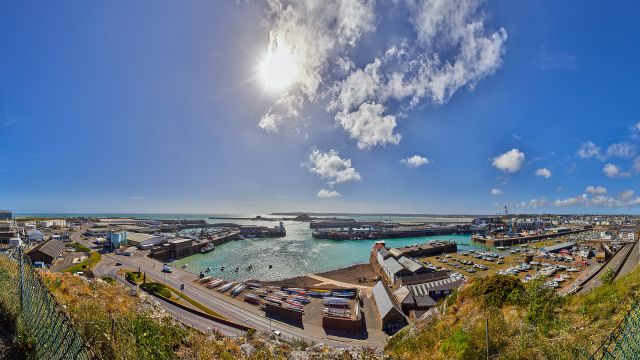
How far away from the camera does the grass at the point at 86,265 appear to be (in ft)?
107

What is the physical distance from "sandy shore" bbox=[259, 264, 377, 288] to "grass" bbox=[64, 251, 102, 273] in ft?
73.3

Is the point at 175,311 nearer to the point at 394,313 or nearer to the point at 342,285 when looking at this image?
the point at 394,313

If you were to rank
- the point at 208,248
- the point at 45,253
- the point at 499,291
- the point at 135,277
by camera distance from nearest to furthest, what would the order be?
the point at 499,291
the point at 135,277
the point at 45,253
the point at 208,248

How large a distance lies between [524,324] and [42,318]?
12758 millimetres

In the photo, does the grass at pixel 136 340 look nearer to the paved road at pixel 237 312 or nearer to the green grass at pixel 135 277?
the paved road at pixel 237 312

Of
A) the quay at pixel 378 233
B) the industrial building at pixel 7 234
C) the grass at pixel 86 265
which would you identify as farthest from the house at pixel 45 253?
the quay at pixel 378 233

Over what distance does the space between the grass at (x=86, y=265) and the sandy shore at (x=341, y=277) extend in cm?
2235

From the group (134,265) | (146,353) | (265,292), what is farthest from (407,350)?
(134,265)

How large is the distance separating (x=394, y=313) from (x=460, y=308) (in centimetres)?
1138

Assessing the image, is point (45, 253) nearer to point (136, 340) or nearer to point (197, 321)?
point (197, 321)

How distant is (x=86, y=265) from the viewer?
36344mm

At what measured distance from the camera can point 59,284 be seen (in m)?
10.8

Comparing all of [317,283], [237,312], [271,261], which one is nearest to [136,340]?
[237,312]

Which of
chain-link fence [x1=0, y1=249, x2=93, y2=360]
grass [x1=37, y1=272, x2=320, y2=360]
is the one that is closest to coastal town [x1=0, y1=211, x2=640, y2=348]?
chain-link fence [x1=0, y1=249, x2=93, y2=360]
